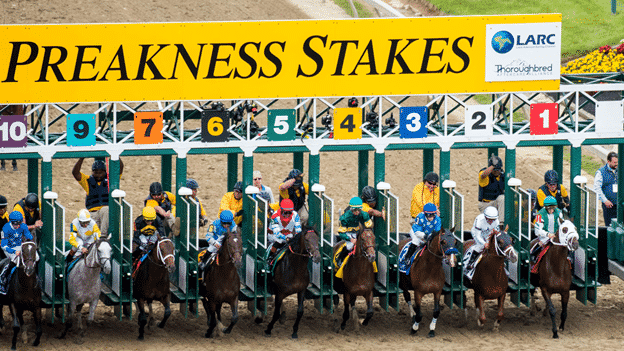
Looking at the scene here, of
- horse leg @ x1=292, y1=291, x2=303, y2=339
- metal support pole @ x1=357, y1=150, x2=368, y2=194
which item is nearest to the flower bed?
metal support pole @ x1=357, y1=150, x2=368, y2=194

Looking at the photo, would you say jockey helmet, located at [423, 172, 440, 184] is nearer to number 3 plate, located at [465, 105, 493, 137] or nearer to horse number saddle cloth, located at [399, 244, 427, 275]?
number 3 plate, located at [465, 105, 493, 137]

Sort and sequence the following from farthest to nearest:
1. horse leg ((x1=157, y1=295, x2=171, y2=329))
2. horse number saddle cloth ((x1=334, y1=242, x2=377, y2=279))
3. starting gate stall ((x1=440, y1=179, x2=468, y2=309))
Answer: starting gate stall ((x1=440, y1=179, x2=468, y2=309)) < horse number saddle cloth ((x1=334, y1=242, x2=377, y2=279)) < horse leg ((x1=157, y1=295, x2=171, y2=329))

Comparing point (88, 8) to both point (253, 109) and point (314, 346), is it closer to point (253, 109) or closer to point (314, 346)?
point (253, 109)

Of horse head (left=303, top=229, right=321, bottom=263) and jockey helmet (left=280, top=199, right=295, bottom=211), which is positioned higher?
jockey helmet (left=280, top=199, right=295, bottom=211)

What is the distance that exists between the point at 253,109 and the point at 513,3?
19309mm

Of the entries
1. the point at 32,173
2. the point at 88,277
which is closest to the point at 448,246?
the point at 88,277

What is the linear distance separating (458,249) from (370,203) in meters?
1.37

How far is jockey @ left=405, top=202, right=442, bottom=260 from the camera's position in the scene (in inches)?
630

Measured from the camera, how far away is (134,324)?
16.8 m

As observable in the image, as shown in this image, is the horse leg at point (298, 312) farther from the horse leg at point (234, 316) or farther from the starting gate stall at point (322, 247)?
the horse leg at point (234, 316)

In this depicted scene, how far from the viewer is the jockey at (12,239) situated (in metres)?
15.4

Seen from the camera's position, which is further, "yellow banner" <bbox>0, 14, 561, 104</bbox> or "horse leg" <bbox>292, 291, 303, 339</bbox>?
"horse leg" <bbox>292, 291, 303, 339</bbox>

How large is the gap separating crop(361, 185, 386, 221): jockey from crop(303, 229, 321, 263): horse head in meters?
1.19

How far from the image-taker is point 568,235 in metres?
15.8
